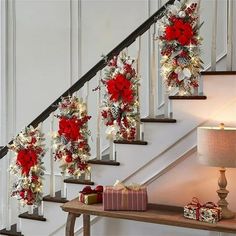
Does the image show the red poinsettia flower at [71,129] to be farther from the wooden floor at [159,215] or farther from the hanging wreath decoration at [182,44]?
the hanging wreath decoration at [182,44]

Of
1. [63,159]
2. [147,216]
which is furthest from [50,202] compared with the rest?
[147,216]

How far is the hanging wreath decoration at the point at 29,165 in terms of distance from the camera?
3.76 m

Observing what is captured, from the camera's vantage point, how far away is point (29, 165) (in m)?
3.76

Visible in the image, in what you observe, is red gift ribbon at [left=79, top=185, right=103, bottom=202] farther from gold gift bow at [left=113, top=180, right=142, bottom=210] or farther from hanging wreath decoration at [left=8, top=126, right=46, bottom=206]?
hanging wreath decoration at [left=8, top=126, right=46, bottom=206]

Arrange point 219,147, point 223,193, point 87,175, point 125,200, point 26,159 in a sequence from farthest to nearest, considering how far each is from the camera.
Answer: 1. point 26,159
2. point 87,175
3. point 125,200
4. point 223,193
5. point 219,147

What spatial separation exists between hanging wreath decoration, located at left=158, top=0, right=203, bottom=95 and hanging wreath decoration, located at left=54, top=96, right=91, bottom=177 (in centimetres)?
81

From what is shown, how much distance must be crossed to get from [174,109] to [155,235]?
3.33 feet

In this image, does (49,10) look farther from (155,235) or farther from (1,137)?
(155,235)

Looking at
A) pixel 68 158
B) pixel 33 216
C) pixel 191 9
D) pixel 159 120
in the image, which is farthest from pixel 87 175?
pixel 191 9

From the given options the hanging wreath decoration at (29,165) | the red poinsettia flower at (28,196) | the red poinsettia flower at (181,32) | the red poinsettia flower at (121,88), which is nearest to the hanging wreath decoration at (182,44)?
the red poinsettia flower at (181,32)

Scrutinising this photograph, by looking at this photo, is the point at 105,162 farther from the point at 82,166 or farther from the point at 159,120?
the point at 159,120

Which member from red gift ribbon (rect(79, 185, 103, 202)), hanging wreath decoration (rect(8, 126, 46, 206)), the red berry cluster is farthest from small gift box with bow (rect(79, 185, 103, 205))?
the red berry cluster

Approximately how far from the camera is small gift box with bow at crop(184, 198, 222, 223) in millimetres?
2898

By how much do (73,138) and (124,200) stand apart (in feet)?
2.36
